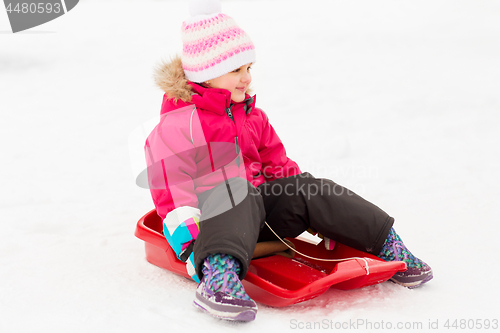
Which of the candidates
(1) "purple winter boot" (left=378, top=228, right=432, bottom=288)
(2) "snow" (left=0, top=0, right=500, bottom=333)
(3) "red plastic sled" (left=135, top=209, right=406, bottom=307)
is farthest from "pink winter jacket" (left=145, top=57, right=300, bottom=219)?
(1) "purple winter boot" (left=378, top=228, right=432, bottom=288)

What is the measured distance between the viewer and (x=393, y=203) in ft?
7.22

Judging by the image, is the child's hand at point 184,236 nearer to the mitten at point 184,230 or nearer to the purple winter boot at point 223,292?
the mitten at point 184,230

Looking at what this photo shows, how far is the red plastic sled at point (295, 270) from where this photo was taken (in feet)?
4.38

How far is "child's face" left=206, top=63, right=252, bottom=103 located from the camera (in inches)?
63.6

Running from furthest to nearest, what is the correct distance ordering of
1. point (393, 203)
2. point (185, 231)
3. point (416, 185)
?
1. point (416, 185)
2. point (393, 203)
3. point (185, 231)

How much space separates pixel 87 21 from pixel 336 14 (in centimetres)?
202

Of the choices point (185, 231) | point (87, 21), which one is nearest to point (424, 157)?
point (185, 231)

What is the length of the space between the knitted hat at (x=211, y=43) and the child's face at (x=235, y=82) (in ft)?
0.09

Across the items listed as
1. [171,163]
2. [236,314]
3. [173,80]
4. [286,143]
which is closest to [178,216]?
[171,163]

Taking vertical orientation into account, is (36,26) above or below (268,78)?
above

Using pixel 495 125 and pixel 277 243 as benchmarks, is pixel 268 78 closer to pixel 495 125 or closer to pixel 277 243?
pixel 495 125

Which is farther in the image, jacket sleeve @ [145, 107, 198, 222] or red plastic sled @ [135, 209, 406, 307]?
jacket sleeve @ [145, 107, 198, 222]

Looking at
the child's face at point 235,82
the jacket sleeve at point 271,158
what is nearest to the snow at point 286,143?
the jacket sleeve at point 271,158

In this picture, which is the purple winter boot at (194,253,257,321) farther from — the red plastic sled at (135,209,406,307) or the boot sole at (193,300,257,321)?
the red plastic sled at (135,209,406,307)
